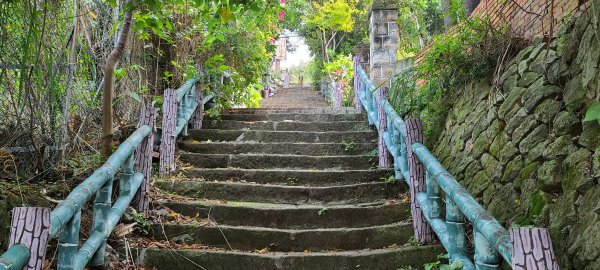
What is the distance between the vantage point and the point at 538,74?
324 cm

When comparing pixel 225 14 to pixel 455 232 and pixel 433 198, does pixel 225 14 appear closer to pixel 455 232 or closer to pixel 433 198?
pixel 433 198

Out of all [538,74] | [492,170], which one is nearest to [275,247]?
[492,170]

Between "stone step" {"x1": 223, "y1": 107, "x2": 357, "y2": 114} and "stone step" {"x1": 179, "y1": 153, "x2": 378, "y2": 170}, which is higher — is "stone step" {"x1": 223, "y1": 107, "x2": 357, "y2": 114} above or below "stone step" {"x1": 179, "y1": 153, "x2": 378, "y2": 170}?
above

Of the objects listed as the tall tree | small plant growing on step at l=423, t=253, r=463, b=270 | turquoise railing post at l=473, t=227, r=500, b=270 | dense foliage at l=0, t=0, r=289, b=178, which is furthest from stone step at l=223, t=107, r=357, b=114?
the tall tree

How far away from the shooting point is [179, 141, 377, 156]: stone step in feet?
17.7

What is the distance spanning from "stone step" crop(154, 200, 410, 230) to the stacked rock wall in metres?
0.64

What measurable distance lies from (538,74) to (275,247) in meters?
2.13

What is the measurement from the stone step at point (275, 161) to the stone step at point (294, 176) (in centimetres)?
30

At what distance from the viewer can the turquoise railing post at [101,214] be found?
2.87 m

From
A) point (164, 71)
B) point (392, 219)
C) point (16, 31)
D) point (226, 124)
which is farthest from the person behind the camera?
point (226, 124)

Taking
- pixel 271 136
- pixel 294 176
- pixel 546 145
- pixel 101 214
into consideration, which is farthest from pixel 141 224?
pixel 546 145

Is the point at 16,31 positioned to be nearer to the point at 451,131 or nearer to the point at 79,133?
the point at 79,133

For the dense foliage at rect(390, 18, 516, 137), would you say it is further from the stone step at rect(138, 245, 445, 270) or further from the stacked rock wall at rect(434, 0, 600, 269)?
the stone step at rect(138, 245, 445, 270)

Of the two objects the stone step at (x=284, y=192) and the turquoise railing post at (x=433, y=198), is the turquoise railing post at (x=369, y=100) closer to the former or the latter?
the stone step at (x=284, y=192)
